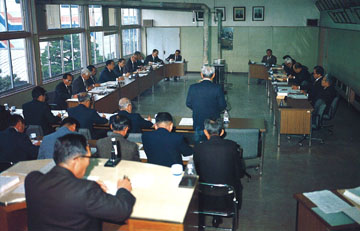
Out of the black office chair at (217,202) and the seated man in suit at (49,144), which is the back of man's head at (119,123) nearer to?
the seated man in suit at (49,144)

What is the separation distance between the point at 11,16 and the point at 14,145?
17.3 ft

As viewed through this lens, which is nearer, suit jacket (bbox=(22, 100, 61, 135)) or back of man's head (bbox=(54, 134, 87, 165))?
back of man's head (bbox=(54, 134, 87, 165))

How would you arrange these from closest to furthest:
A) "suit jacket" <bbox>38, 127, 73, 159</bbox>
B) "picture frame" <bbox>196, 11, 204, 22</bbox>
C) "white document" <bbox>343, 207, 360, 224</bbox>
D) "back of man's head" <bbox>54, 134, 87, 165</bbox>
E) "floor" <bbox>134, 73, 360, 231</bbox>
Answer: "back of man's head" <bbox>54, 134, 87, 165</bbox>
"white document" <bbox>343, 207, 360, 224</bbox>
"suit jacket" <bbox>38, 127, 73, 159</bbox>
"floor" <bbox>134, 73, 360, 231</bbox>
"picture frame" <bbox>196, 11, 204, 22</bbox>

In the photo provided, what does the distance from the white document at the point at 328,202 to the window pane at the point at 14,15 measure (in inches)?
312

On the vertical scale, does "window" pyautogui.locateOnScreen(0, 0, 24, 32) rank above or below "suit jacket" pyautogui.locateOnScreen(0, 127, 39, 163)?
above

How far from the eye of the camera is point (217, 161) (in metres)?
3.82

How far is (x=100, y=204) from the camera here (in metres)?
2.35

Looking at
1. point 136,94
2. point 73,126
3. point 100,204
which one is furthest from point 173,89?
point 100,204

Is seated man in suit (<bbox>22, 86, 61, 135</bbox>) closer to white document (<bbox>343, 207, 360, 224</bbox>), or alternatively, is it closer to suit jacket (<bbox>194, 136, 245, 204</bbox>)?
suit jacket (<bbox>194, 136, 245, 204</bbox>)

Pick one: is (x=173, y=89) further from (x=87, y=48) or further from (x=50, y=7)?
(x=50, y=7)

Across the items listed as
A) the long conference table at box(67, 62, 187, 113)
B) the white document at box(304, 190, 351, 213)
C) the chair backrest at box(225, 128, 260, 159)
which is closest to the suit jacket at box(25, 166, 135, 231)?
the white document at box(304, 190, 351, 213)

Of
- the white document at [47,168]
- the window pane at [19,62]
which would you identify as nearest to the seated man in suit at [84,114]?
the white document at [47,168]

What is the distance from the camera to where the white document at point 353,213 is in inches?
114

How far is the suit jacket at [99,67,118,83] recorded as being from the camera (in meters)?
9.78
